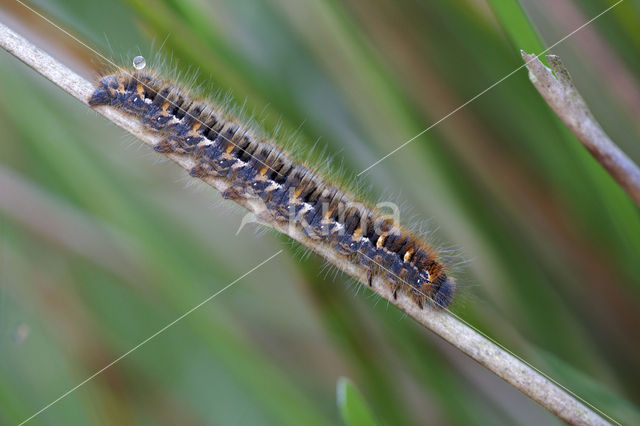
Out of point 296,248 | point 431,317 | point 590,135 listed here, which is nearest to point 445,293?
point 431,317

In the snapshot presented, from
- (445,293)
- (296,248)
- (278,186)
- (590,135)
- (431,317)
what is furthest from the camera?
(296,248)

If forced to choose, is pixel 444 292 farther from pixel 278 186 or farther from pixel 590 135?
pixel 590 135

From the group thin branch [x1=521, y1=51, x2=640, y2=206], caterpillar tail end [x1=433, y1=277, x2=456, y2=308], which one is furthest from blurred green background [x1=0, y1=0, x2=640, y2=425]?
thin branch [x1=521, y1=51, x2=640, y2=206]

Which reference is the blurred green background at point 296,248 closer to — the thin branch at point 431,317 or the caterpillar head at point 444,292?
the caterpillar head at point 444,292

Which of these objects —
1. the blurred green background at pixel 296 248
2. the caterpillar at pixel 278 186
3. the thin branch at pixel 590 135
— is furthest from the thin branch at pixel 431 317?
the thin branch at pixel 590 135

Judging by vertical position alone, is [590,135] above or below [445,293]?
above

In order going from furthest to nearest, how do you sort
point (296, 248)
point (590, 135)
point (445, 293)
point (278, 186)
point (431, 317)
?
point (296, 248), point (278, 186), point (445, 293), point (431, 317), point (590, 135)

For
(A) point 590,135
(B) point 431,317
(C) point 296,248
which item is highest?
(A) point 590,135
